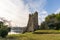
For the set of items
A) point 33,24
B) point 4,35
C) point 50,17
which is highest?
point 50,17

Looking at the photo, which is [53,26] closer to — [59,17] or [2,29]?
[59,17]

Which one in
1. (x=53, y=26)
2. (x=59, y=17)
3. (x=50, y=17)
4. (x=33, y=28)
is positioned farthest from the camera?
(x=50, y=17)

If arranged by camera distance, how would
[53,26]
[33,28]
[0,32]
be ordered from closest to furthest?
[0,32]
[33,28]
[53,26]

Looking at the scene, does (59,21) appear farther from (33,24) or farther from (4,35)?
(4,35)

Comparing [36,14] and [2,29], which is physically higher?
[36,14]

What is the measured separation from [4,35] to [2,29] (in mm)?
1041

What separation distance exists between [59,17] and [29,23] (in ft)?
47.4

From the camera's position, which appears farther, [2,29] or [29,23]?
[29,23]

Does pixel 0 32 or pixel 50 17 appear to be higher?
pixel 50 17

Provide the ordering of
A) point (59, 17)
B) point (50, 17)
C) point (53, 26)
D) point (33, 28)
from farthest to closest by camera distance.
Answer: point (50, 17) → point (59, 17) → point (53, 26) → point (33, 28)

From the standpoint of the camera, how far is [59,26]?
51469mm

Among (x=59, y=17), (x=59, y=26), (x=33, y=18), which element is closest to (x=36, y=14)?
(x=33, y=18)

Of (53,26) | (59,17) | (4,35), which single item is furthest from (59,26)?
(4,35)

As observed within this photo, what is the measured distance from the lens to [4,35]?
27625 millimetres
